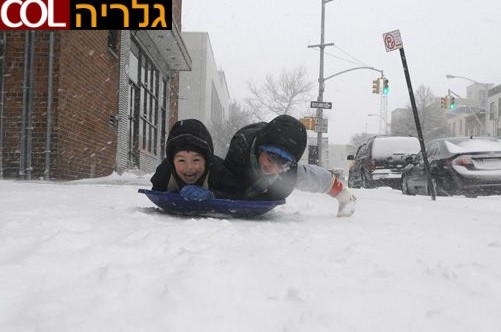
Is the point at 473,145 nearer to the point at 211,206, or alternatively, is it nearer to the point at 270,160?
the point at 270,160

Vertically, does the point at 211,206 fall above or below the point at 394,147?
below

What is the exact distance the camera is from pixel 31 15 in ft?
24.3

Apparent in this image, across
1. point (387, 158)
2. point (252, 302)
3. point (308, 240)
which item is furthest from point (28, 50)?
point (387, 158)

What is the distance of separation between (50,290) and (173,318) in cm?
43

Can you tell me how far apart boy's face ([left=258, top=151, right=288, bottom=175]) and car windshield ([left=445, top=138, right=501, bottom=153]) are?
5553mm

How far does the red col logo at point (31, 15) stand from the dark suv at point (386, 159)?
7.50m

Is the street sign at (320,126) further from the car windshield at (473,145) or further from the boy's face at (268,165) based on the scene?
the boy's face at (268,165)

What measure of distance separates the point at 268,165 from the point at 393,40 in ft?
15.1

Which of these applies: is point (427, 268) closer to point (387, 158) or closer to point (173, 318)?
point (173, 318)

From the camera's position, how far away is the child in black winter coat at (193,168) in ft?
10.3

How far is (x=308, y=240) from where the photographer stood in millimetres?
2480

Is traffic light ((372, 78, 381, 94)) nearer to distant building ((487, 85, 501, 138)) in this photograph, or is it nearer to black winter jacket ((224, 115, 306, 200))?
Answer: black winter jacket ((224, 115, 306, 200))

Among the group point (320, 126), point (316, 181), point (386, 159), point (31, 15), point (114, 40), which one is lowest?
point (316, 181)

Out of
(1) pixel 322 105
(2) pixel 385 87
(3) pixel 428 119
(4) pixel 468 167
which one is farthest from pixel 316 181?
(3) pixel 428 119
